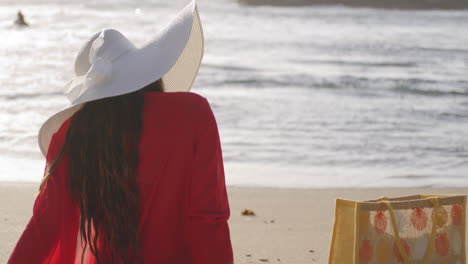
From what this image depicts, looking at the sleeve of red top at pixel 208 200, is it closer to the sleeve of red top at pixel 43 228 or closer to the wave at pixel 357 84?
A: the sleeve of red top at pixel 43 228

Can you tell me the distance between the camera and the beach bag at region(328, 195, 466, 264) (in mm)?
3191

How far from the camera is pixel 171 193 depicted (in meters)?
2.54

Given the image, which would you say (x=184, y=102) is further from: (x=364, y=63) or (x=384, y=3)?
(x=384, y=3)

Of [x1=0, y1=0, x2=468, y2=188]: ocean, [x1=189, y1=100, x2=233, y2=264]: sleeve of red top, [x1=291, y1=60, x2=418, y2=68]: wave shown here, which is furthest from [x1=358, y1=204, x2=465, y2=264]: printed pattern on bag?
[x1=291, y1=60, x2=418, y2=68]: wave

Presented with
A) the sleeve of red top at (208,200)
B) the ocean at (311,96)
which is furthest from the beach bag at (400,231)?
the ocean at (311,96)

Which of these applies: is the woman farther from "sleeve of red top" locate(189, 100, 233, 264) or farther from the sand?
the sand

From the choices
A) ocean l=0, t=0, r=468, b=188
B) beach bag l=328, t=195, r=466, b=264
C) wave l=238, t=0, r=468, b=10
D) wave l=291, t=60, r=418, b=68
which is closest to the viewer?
beach bag l=328, t=195, r=466, b=264

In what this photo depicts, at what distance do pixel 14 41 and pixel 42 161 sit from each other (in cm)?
1579

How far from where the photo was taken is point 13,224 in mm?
5520

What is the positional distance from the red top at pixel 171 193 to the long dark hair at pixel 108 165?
0.03 meters

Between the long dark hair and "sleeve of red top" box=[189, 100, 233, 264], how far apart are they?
0.57 feet

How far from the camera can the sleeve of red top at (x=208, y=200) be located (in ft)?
8.12

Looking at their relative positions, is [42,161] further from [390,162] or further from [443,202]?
[443,202]

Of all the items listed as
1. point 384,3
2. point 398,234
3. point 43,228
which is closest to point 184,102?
point 43,228
